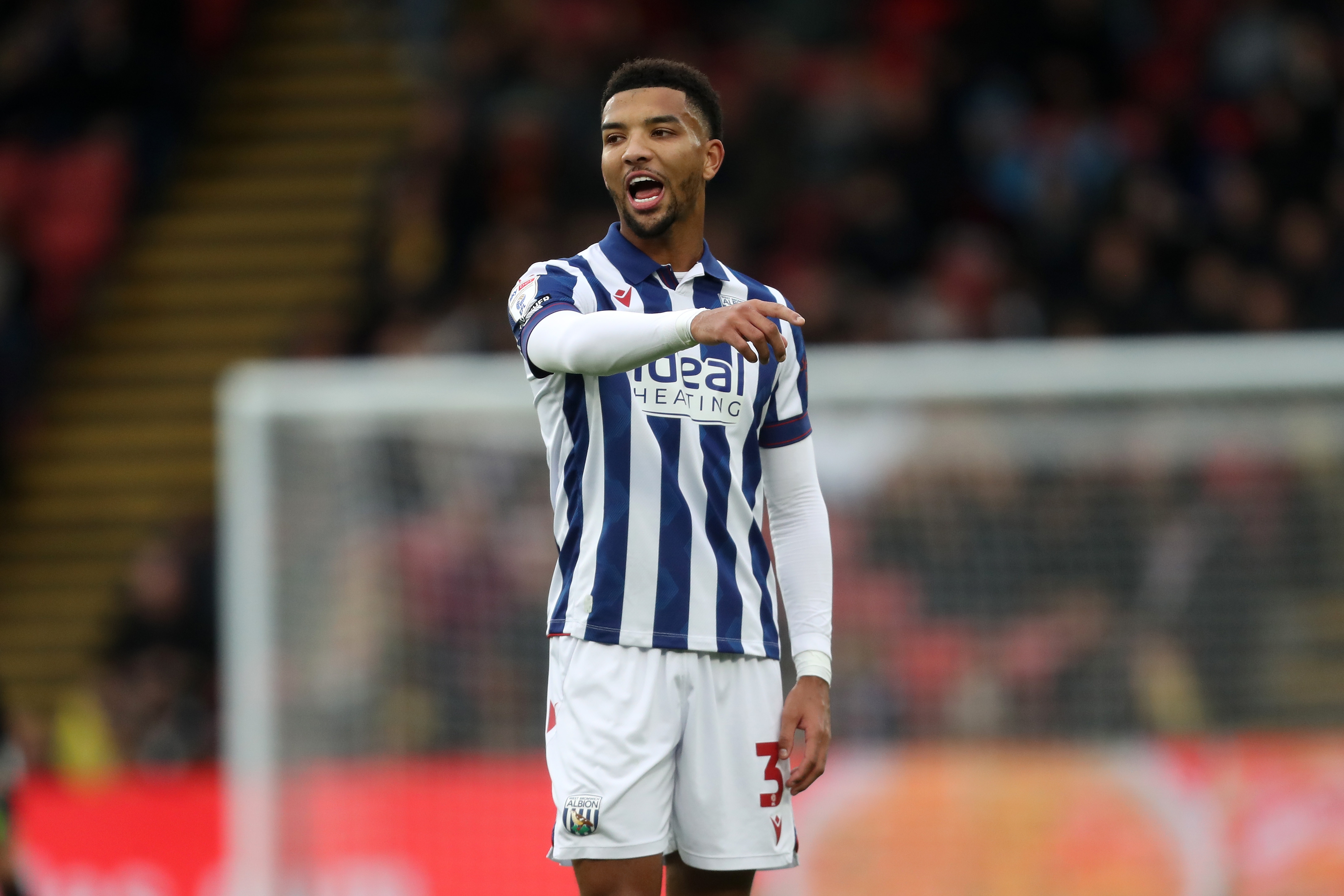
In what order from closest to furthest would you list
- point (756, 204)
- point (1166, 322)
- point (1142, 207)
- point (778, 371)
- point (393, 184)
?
point (778, 371) → point (1166, 322) → point (1142, 207) → point (756, 204) → point (393, 184)

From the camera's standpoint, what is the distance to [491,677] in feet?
22.4

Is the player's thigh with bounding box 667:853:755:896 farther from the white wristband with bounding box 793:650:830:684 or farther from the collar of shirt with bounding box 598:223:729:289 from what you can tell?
the collar of shirt with bounding box 598:223:729:289

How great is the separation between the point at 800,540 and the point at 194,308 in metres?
9.37

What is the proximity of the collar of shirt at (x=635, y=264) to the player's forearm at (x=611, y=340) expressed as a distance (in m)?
0.25

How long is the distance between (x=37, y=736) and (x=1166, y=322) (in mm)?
6279

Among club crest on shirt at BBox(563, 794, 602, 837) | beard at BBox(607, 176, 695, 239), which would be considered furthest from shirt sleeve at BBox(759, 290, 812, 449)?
club crest on shirt at BBox(563, 794, 602, 837)

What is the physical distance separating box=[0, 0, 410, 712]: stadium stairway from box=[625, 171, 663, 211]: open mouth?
7.41 meters

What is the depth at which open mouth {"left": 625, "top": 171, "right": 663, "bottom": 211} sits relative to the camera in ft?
10.9

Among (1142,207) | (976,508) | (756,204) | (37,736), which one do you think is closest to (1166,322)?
(1142,207)

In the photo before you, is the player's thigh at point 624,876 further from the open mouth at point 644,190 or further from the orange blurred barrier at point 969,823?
the orange blurred barrier at point 969,823

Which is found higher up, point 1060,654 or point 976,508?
point 976,508

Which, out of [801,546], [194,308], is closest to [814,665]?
[801,546]

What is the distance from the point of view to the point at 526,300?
3275mm

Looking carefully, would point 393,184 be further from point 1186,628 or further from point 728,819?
point 728,819
